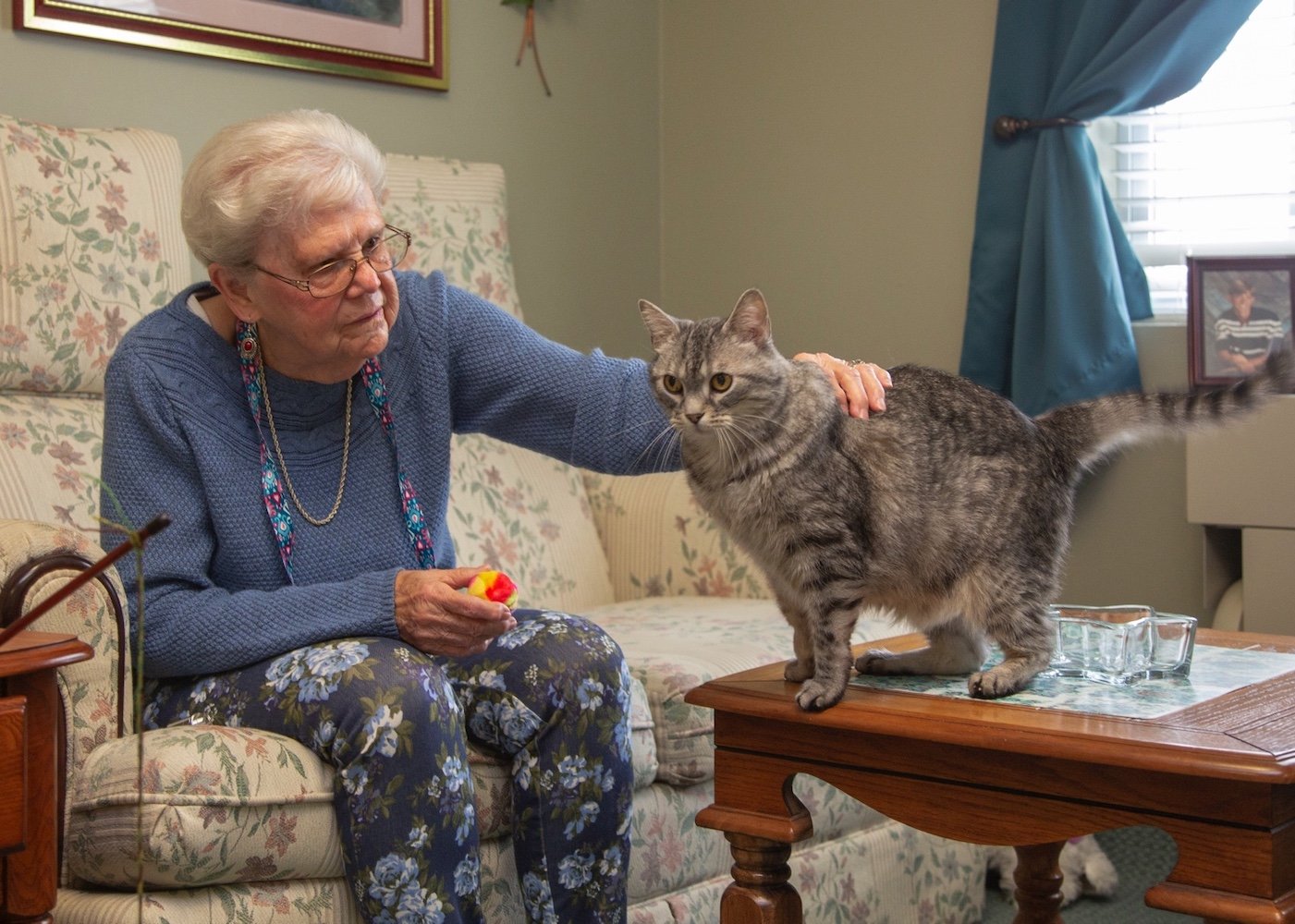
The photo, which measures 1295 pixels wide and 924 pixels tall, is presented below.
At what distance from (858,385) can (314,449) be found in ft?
2.25

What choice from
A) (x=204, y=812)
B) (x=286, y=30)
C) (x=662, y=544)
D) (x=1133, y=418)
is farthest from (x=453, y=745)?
(x=286, y=30)

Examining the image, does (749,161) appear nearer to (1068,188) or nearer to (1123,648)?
(1068,188)

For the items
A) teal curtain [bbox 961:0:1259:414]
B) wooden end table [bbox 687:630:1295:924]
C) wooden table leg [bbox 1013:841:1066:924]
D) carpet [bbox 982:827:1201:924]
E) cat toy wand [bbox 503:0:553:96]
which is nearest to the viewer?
wooden end table [bbox 687:630:1295:924]

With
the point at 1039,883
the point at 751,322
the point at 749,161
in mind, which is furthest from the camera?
the point at 749,161

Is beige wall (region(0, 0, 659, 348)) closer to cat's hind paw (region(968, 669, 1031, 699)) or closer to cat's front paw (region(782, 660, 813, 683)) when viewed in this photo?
cat's front paw (region(782, 660, 813, 683))

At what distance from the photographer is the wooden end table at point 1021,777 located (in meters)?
1.23

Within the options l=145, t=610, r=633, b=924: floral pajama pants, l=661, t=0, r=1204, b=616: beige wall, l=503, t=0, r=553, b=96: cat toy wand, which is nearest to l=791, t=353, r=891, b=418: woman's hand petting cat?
l=145, t=610, r=633, b=924: floral pajama pants

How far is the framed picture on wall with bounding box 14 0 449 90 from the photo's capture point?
2.52 m

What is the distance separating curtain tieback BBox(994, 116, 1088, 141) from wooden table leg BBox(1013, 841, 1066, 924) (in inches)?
63.7

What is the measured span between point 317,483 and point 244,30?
136cm

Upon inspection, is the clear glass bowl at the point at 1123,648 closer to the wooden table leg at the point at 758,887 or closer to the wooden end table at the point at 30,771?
the wooden table leg at the point at 758,887

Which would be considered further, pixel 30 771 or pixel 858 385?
pixel 858 385

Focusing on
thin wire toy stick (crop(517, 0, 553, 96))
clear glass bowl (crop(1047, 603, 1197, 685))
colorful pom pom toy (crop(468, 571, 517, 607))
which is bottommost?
clear glass bowl (crop(1047, 603, 1197, 685))

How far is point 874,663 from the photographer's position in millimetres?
1647
